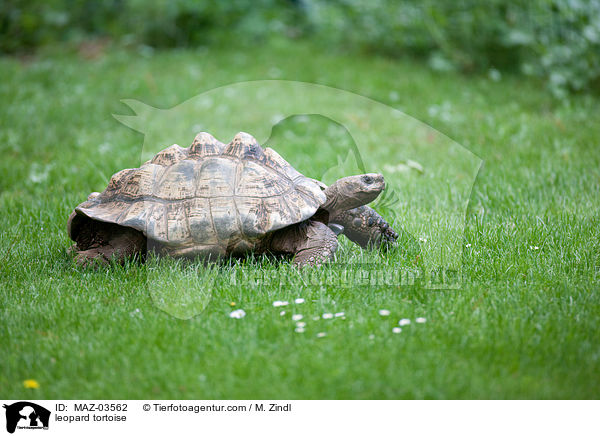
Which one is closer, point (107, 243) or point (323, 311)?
point (323, 311)

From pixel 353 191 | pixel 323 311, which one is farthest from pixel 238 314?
pixel 353 191

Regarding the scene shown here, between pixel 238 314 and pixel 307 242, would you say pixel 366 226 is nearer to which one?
pixel 307 242

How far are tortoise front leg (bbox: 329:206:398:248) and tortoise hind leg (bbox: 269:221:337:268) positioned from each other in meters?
0.24

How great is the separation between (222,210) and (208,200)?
13 cm

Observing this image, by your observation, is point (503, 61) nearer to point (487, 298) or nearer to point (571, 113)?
point (571, 113)

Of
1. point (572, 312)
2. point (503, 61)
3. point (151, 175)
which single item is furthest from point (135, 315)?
point (503, 61)

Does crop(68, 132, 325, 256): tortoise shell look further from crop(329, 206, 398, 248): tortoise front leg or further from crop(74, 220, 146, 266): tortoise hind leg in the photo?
crop(329, 206, 398, 248): tortoise front leg

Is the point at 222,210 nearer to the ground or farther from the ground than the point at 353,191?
nearer to the ground

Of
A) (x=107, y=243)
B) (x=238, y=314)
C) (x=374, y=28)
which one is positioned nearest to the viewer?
(x=238, y=314)
